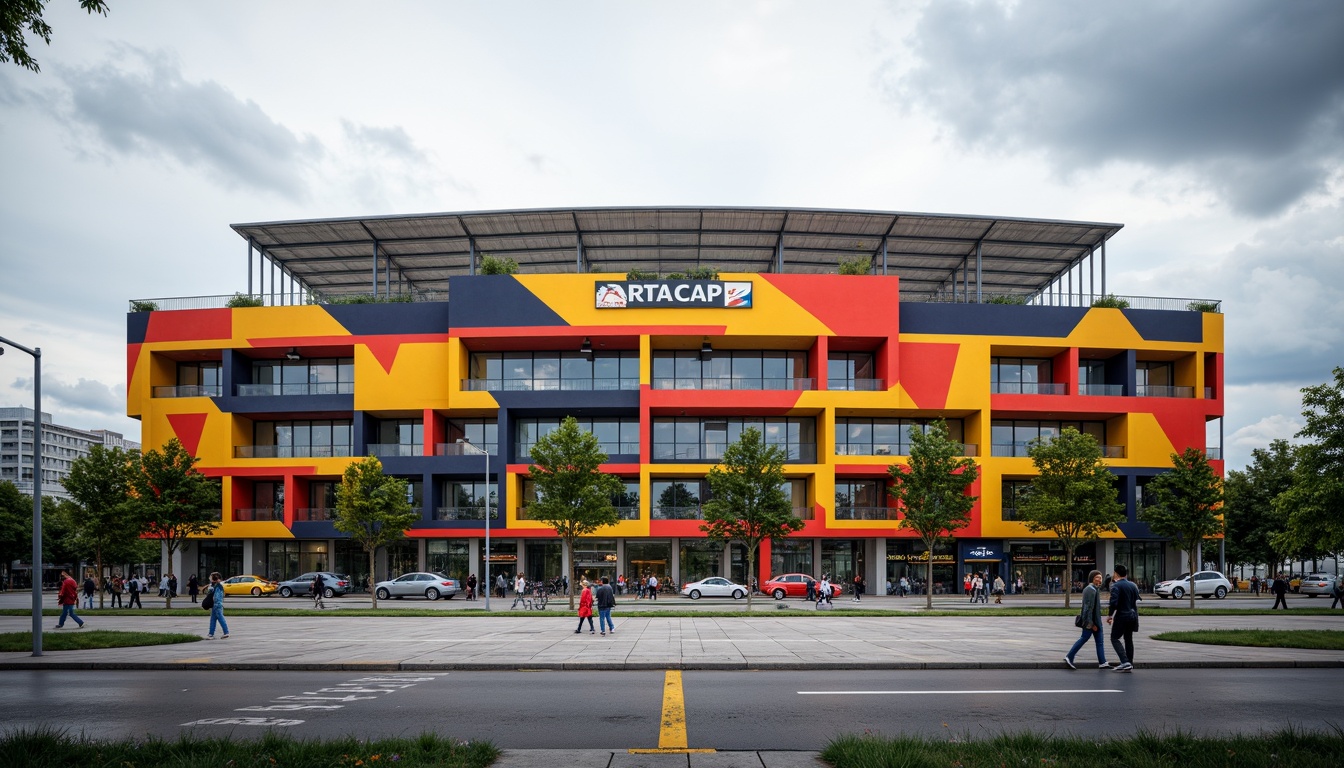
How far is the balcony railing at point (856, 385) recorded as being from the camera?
52.3 meters

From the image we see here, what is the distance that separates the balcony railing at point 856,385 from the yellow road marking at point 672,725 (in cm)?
3908

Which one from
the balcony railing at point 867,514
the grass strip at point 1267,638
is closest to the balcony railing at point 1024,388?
the balcony railing at point 867,514

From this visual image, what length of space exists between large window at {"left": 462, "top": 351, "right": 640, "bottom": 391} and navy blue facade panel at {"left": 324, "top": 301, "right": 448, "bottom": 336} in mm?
3487

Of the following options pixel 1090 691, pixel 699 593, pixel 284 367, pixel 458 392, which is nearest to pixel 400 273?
pixel 284 367

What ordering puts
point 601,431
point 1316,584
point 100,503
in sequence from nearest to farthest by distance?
1. point 100,503
2. point 601,431
3. point 1316,584

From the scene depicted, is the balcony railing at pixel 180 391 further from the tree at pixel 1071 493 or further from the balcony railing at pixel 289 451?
the tree at pixel 1071 493

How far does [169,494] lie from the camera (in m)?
42.0

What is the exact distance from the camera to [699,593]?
47.5m

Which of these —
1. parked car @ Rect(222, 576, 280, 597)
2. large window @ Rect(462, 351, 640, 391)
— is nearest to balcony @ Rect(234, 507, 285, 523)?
parked car @ Rect(222, 576, 280, 597)

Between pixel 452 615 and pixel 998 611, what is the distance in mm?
23220

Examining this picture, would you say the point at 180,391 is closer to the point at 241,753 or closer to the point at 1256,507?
the point at 241,753

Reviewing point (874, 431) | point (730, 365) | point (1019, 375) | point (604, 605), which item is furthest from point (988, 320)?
point (604, 605)

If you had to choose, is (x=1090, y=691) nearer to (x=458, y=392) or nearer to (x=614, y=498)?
(x=614, y=498)

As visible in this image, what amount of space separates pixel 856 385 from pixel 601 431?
17023mm
